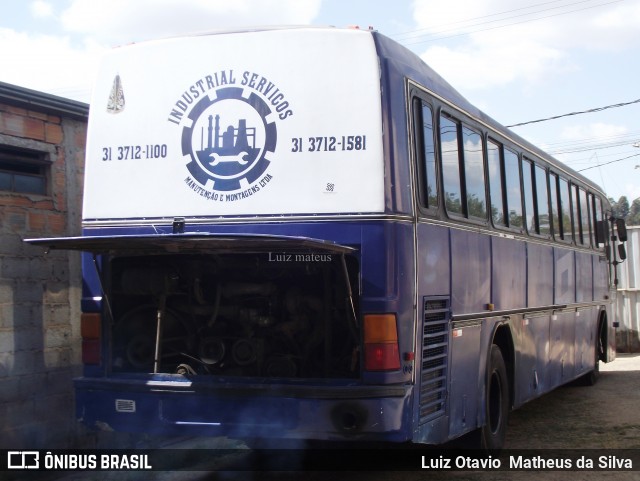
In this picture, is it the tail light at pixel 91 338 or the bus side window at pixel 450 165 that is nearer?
the tail light at pixel 91 338

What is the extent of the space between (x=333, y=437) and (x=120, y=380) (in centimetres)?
A: 175

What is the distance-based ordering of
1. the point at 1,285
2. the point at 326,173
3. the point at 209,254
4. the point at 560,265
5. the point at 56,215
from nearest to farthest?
1. the point at 326,173
2. the point at 209,254
3. the point at 1,285
4. the point at 56,215
5. the point at 560,265

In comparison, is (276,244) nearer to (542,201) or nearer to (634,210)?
(542,201)

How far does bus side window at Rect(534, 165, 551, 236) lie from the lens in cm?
1039

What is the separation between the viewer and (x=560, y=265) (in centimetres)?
1127

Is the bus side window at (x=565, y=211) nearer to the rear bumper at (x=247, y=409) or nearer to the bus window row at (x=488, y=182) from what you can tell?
the bus window row at (x=488, y=182)

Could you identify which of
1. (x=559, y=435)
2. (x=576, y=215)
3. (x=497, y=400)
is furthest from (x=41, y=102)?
Result: (x=576, y=215)

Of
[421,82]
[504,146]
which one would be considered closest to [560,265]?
[504,146]

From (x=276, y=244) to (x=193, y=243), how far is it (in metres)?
0.58

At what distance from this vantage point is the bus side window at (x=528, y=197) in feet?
32.2

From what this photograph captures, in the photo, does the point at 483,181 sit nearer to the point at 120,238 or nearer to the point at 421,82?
the point at 421,82

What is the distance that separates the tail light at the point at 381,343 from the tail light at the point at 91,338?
2.20m

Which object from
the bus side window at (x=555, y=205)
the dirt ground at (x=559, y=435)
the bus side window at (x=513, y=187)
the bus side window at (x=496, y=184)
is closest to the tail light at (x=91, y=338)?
the dirt ground at (x=559, y=435)

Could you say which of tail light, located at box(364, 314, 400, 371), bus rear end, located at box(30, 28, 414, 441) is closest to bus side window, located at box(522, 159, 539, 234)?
bus rear end, located at box(30, 28, 414, 441)
